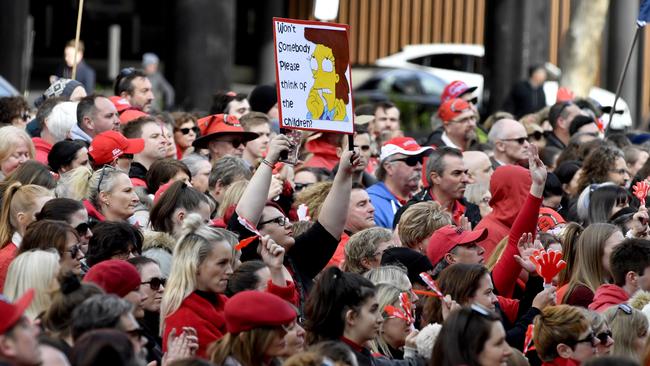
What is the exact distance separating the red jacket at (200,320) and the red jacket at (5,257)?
119 cm

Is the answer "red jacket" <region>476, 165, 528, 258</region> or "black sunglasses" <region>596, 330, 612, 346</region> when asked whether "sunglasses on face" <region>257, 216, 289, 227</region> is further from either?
"black sunglasses" <region>596, 330, 612, 346</region>

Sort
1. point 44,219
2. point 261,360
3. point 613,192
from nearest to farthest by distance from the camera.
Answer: point 261,360 → point 44,219 → point 613,192

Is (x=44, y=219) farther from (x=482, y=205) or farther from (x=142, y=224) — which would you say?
(x=482, y=205)

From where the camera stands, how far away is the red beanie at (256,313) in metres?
6.99

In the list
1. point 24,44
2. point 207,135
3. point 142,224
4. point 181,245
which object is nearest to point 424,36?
point 24,44

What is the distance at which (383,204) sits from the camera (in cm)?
1152

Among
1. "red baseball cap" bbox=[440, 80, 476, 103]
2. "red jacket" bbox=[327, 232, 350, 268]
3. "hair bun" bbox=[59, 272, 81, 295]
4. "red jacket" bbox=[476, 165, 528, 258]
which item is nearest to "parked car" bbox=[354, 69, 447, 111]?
"red baseball cap" bbox=[440, 80, 476, 103]

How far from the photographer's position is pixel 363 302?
24.8ft

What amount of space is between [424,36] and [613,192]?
19.9 m

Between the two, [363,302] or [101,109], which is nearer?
[363,302]

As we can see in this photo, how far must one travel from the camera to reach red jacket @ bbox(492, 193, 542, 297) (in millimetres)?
9258

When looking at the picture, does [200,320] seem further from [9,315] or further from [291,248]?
[9,315]

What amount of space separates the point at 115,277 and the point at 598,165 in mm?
5702

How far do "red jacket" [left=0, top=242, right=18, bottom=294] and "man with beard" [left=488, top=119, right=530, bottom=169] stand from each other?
5.29 metres
